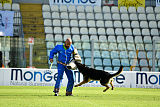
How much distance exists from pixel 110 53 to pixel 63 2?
7.66m

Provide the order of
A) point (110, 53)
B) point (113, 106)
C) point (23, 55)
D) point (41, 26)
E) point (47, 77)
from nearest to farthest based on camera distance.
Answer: point (113, 106), point (47, 77), point (23, 55), point (110, 53), point (41, 26)

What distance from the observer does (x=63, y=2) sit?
2577 cm

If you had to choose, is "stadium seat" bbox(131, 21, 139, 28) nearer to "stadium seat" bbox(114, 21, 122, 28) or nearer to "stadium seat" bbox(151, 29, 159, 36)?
"stadium seat" bbox(114, 21, 122, 28)

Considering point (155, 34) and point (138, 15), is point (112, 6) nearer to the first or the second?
point (138, 15)

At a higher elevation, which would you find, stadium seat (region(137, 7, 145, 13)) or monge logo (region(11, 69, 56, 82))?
stadium seat (region(137, 7, 145, 13))

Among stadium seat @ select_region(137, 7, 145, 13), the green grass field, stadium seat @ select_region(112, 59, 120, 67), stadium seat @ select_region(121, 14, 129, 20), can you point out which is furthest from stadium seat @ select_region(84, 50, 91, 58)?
stadium seat @ select_region(137, 7, 145, 13)

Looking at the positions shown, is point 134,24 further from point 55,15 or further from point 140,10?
point 55,15

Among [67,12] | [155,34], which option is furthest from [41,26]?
[155,34]

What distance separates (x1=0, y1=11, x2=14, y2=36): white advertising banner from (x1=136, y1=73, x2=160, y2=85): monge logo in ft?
29.1

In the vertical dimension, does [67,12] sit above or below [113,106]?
above

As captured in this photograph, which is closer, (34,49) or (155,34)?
A: (34,49)

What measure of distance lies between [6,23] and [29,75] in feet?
23.0

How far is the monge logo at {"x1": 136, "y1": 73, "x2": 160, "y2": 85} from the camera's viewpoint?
17.3m

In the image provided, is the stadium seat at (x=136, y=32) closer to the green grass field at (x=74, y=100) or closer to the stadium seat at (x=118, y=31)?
the stadium seat at (x=118, y=31)
